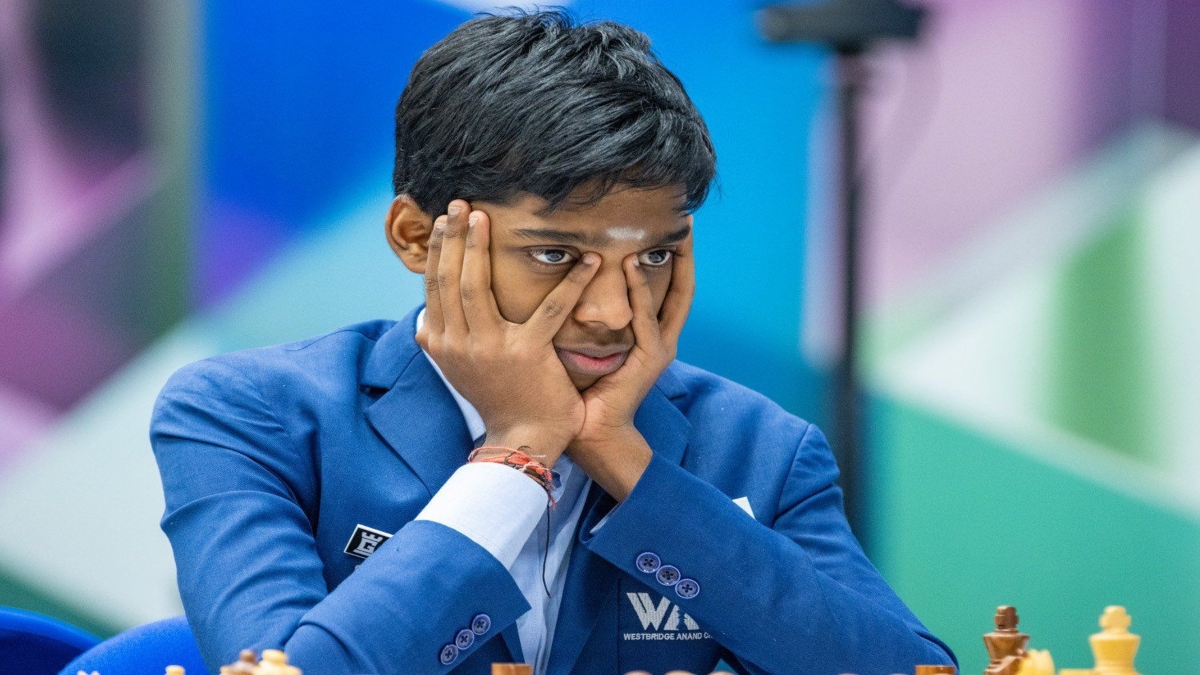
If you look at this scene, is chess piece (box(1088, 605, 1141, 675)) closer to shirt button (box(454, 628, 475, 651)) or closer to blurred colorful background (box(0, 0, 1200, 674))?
shirt button (box(454, 628, 475, 651))

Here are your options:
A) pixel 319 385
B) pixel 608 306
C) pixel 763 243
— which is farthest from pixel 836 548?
pixel 763 243

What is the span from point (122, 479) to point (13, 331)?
46 centimetres

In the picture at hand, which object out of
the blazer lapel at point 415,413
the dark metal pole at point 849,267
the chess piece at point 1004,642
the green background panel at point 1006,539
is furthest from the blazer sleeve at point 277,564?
the green background panel at point 1006,539

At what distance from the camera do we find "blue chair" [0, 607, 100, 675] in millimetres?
1867

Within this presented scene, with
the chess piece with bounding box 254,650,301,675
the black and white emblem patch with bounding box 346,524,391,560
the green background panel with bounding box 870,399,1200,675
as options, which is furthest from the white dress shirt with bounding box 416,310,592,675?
the green background panel with bounding box 870,399,1200,675

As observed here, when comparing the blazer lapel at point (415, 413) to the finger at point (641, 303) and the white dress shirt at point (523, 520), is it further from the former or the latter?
the finger at point (641, 303)

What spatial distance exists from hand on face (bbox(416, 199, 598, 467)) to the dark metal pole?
2.19 metres

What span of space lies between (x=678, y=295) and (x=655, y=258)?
0.07m

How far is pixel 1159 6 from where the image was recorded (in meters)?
4.33

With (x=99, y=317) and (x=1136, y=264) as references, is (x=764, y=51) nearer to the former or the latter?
(x=1136, y=264)

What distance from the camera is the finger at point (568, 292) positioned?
5.41 ft

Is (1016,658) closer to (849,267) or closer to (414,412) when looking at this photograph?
(414,412)

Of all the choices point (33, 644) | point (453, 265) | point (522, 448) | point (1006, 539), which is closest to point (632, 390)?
point (522, 448)

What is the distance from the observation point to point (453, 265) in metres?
1.70
